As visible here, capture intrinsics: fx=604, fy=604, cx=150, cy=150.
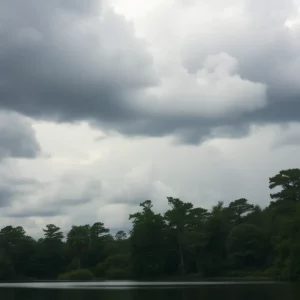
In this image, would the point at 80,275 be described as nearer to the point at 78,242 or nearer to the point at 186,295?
the point at 78,242

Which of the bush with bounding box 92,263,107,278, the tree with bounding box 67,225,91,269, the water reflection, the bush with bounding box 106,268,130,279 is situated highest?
the tree with bounding box 67,225,91,269

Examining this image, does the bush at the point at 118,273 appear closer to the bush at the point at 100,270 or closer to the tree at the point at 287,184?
the bush at the point at 100,270

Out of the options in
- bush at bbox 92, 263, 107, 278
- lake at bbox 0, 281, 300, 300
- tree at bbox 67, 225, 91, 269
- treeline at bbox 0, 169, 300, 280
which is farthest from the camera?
tree at bbox 67, 225, 91, 269

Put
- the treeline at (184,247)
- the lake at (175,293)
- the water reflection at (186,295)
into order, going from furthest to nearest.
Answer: the treeline at (184,247) → the lake at (175,293) → the water reflection at (186,295)

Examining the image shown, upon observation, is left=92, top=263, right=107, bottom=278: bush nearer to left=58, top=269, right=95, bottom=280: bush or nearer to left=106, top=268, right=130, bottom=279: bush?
left=106, top=268, right=130, bottom=279: bush

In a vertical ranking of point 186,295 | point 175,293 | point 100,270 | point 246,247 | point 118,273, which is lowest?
point 186,295

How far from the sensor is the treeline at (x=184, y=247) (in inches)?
4695

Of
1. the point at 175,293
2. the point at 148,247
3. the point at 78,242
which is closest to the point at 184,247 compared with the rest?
the point at 148,247

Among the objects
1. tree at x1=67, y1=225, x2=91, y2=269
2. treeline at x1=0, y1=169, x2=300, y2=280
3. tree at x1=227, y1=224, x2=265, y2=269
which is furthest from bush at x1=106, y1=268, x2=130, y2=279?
tree at x1=227, y1=224, x2=265, y2=269

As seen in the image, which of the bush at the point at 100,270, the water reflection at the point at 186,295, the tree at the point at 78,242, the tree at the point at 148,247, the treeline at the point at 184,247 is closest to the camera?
the water reflection at the point at 186,295

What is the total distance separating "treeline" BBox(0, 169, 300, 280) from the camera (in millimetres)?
119250

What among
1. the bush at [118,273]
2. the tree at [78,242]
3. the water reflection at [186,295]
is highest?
the tree at [78,242]

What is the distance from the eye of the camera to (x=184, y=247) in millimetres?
134125

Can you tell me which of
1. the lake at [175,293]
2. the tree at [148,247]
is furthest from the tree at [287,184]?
the lake at [175,293]
